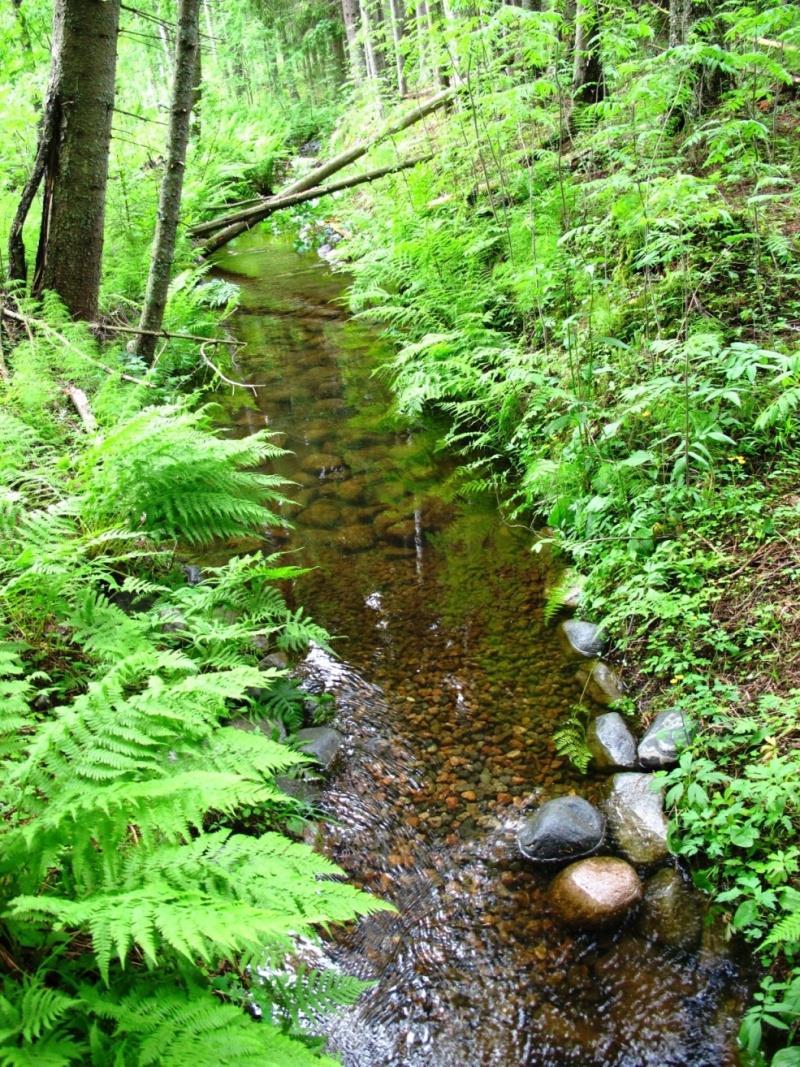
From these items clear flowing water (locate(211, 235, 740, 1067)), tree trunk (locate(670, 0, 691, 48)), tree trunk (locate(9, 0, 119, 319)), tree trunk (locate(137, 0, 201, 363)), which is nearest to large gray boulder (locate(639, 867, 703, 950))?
clear flowing water (locate(211, 235, 740, 1067))

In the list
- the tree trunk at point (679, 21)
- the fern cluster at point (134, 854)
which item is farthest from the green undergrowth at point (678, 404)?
the fern cluster at point (134, 854)

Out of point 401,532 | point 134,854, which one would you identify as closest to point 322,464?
point 401,532

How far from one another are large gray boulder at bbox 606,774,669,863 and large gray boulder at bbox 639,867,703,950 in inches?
4.0

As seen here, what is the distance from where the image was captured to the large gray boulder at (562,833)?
9.26 feet

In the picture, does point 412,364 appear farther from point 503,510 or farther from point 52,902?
point 52,902

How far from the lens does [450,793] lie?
3152mm

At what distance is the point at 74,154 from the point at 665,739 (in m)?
5.43

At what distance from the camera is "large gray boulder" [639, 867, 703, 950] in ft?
8.05

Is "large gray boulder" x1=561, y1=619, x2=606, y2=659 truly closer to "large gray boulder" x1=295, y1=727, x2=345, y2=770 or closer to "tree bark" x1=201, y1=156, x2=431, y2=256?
"large gray boulder" x1=295, y1=727, x2=345, y2=770

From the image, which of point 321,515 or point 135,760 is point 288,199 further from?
point 135,760

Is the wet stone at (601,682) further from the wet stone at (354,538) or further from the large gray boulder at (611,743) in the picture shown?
the wet stone at (354,538)

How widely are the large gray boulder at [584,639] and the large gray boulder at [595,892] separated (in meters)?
1.23

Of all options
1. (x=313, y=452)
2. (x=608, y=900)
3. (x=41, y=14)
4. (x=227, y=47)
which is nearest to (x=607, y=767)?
(x=608, y=900)

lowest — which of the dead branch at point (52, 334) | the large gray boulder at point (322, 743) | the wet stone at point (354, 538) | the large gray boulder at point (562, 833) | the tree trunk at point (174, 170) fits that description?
the large gray boulder at point (562, 833)
